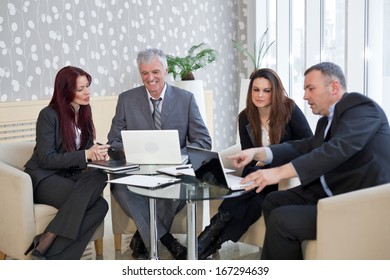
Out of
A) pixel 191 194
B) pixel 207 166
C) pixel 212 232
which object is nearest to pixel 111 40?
pixel 212 232

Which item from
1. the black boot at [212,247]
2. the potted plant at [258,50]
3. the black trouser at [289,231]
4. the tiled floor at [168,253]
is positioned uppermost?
the potted plant at [258,50]

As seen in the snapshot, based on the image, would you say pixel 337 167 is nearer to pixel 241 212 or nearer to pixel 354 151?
pixel 354 151

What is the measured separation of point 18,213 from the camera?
371 cm

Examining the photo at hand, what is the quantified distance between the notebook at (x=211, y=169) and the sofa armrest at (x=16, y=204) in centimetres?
117

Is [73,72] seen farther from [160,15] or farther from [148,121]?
[160,15]

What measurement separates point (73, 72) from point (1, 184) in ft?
2.99

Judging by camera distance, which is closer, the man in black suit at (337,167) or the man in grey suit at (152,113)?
the man in black suit at (337,167)

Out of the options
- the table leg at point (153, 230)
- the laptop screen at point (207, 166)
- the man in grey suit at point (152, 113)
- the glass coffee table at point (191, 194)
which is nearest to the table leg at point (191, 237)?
the glass coffee table at point (191, 194)

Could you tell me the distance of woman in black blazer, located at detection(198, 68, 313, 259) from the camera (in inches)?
148

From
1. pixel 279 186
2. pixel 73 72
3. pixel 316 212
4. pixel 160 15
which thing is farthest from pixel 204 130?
pixel 160 15

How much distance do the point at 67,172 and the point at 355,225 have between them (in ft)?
6.99

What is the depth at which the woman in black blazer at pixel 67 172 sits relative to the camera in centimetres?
376

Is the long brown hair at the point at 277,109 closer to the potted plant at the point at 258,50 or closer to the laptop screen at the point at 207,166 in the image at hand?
the laptop screen at the point at 207,166

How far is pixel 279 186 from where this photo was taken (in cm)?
395
